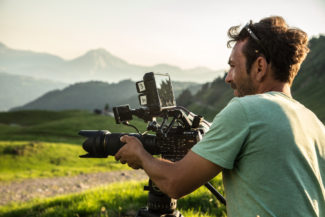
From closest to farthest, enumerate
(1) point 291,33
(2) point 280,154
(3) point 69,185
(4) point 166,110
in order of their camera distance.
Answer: (2) point 280,154
(1) point 291,33
(4) point 166,110
(3) point 69,185

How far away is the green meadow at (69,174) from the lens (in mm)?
5520

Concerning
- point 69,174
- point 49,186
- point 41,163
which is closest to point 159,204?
point 49,186

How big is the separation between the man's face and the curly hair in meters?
0.04

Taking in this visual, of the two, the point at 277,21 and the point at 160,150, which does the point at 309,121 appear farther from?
the point at 160,150

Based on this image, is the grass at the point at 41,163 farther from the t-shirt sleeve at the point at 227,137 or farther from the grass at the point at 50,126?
the t-shirt sleeve at the point at 227,137

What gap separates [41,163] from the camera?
2308 cm

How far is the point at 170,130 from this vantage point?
9.11 feet

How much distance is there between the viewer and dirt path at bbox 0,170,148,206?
14930 millimetres

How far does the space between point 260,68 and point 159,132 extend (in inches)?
41.8

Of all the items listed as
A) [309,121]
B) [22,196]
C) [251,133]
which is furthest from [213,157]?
[22,196]

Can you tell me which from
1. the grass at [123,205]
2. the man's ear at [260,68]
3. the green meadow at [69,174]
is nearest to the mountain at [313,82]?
the green meadow at [69,174]

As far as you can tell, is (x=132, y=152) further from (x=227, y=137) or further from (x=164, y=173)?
(x=227, y=137)

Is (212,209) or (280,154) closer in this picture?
(280,154)

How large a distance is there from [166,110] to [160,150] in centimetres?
42
